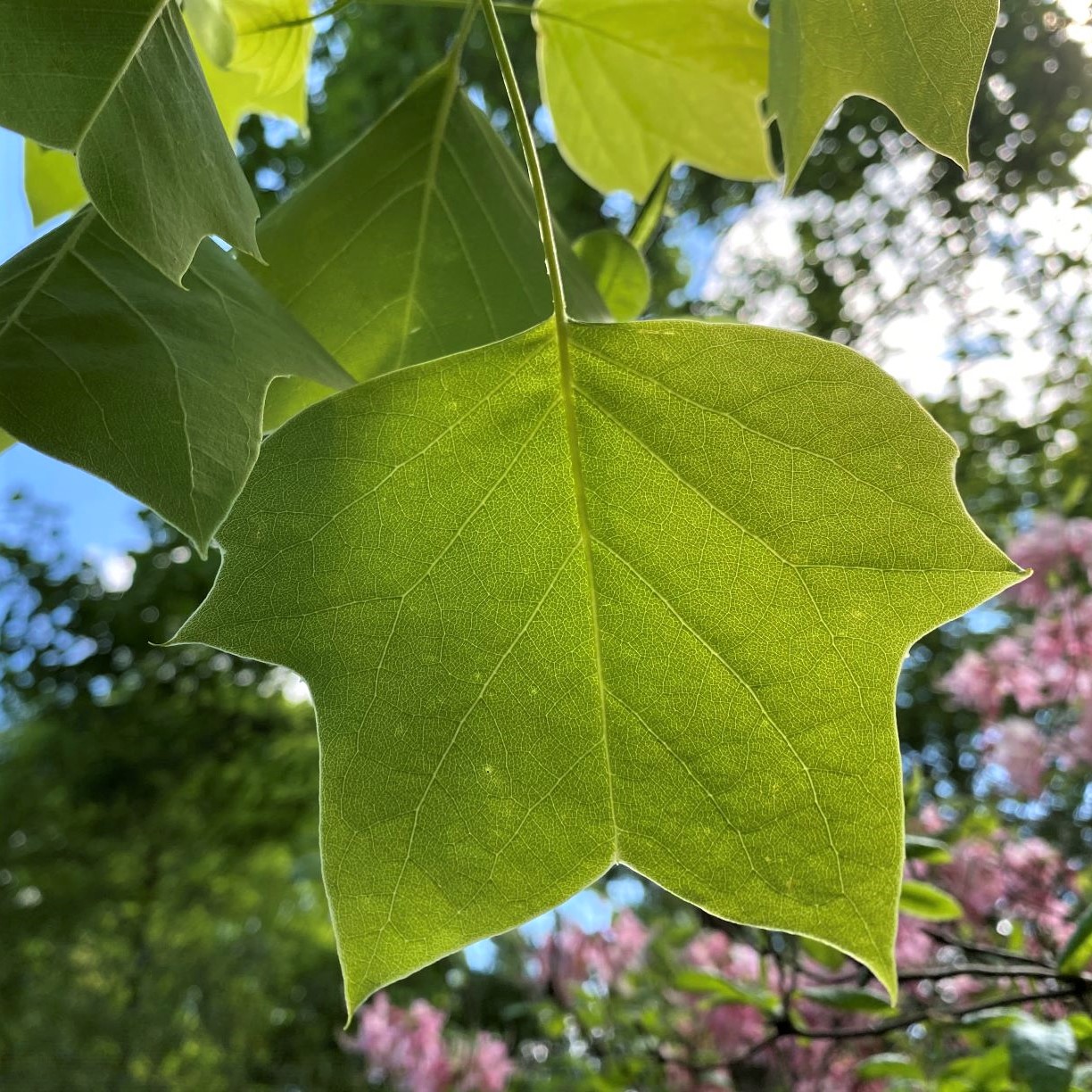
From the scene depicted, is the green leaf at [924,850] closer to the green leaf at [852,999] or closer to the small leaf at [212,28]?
the green leaf at [852,999]

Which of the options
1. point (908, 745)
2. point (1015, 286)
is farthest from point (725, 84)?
point (908, 745)

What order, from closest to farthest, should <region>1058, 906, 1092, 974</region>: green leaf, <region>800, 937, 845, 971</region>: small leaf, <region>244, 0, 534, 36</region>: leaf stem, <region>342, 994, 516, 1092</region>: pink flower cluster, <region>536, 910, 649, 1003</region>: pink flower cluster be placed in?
<region>244, 0, 534, 36</region>: leaf stem → <region>1058, 906, 1092, 974</region>: green leaf → <region>800, 937, 845, 971</region>: small leaf → <region>536, 910, 649, 1003</region>: pink flower cluster → <region>342, 994, 516, 1092</region>: pink flower cluster

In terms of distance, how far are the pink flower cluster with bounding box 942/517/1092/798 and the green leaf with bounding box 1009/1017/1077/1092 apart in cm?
45

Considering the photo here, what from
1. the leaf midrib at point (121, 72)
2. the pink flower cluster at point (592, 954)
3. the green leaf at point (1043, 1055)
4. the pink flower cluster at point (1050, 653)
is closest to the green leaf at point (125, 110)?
the leaf midrib at point (121, 72)

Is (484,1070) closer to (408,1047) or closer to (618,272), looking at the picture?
(408,1047)

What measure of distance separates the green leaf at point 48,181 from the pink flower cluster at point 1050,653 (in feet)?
2.46

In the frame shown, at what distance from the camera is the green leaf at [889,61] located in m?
0.16

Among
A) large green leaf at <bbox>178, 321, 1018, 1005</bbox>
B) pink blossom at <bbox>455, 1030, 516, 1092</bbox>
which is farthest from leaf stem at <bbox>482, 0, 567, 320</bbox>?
pink blossom at <bbox>455, 1030, 516, 1092</bbox>

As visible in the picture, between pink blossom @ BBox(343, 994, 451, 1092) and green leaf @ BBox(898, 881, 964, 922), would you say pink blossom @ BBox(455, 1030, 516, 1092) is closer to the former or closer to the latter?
pink blossom @ BBox(343, 994, 451, 1092)

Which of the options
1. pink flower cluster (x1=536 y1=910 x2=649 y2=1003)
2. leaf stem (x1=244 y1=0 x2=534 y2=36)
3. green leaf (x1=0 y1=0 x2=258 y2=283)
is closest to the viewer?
green leaf (x1=0 y1=0 x2=258 y2=283)

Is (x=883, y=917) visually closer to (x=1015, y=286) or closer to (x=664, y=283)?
(x=1015, y=286)

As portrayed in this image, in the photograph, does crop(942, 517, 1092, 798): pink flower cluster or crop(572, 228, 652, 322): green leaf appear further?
crop(942, 517, 1092, 798): pink flower cluster

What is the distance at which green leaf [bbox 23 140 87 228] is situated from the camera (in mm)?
288

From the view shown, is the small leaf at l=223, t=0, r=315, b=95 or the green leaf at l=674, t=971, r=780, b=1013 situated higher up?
the small leaf at l=223, t=0, r=315, b=95
